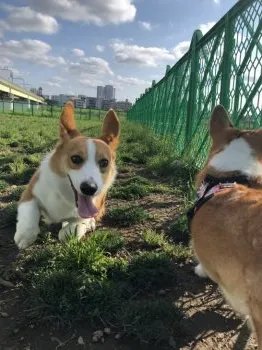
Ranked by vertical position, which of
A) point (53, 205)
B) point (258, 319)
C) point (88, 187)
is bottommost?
Answer: point (53, 205)

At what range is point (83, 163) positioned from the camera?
3.19 meters

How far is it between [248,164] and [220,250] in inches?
25.0

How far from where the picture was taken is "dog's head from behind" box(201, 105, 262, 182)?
93.5 inches

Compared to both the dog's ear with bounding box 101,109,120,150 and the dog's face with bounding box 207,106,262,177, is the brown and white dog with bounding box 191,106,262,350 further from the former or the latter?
the dog's ear with bounding box 101,109,120,150

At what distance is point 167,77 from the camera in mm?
11297

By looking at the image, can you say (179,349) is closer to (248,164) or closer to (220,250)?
(220,250)

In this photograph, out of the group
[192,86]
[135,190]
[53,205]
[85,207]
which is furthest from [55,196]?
[192,86]

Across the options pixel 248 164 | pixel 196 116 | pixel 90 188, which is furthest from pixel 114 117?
pixel 196 116

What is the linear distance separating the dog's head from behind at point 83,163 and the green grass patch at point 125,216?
579mm

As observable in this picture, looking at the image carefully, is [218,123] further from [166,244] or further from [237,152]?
[166,244]

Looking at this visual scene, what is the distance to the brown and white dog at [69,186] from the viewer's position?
10.4 feet

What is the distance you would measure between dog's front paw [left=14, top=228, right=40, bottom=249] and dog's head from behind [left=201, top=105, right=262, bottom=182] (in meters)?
1.43

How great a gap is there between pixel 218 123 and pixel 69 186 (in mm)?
1327

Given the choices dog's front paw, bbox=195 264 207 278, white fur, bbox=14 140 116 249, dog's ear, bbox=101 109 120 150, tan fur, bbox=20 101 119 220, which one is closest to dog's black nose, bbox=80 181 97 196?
white fur, bbox=14 140 116 249
